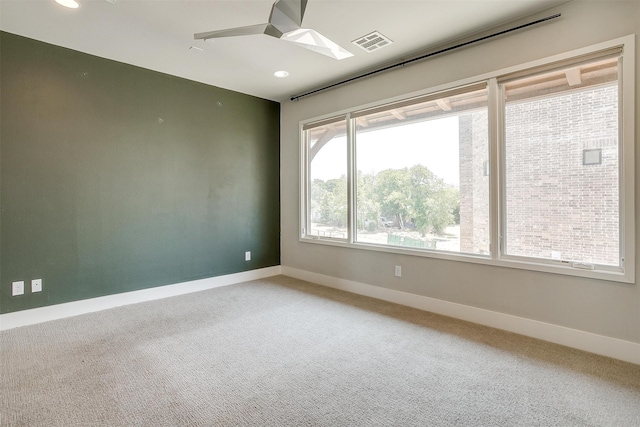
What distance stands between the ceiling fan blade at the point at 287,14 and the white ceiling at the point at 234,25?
0.56 m

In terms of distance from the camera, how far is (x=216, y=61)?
3.49 meters

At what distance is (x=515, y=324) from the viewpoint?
2.74 meters

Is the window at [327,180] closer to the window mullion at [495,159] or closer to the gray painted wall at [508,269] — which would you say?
the gray painted wall at [508,269]

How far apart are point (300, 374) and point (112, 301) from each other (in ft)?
8.49

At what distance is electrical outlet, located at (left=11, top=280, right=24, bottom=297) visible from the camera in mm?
2914

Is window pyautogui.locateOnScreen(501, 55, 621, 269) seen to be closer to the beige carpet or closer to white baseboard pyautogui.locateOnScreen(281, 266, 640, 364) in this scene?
white baseboard pyautogui.locateOnScreen(281, 266, 640, 364)

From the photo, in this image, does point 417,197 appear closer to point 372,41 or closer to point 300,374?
point 372,41

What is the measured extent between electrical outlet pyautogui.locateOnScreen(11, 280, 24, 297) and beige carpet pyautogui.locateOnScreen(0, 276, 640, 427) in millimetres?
356

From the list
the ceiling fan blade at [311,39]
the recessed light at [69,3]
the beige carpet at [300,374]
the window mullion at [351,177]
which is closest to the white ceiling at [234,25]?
the recessed light at [69,3]

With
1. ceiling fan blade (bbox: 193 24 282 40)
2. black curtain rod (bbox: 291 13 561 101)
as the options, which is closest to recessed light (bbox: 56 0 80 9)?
ceiling fan blade (bbox: 193 24 282 40)

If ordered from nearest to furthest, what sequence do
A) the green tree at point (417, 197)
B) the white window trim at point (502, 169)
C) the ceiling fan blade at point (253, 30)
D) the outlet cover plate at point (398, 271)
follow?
the ceiling fan blade at point (253, 30) → the white window trim at point (502, 169) → the green tree at point (417, 197) → the outlet cover plate at point (398, 271)

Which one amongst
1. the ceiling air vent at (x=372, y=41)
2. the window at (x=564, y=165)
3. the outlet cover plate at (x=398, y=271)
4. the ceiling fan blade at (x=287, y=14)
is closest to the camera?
the ceiling fan blade at (x=287, y=14)

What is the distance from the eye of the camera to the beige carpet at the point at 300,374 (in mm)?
1686

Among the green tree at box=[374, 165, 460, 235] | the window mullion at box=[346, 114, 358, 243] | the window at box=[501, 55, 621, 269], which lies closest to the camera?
the window at box=[501, 55, 621, 269]
